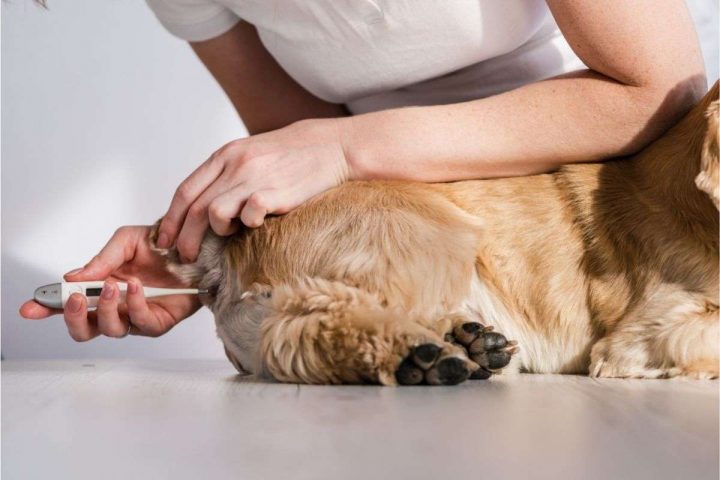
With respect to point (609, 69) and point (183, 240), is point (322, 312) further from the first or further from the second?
point (609, 69)

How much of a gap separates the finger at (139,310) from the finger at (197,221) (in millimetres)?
134

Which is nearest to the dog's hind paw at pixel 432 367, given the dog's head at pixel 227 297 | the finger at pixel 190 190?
the dog's head at pixel 227 297

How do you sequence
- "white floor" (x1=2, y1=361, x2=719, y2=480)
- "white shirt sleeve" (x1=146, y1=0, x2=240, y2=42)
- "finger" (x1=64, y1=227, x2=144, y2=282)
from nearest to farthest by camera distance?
"white floor" (x1=2, y1=361, x2=719, y2=480)
"finger" (x1=64, y1=227, x2=144, y2=282)
"white shirt sleeve" (x1=146, y1=0, x2=240, y2=42)

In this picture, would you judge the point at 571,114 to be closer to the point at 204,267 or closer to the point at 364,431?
the point at 204,267

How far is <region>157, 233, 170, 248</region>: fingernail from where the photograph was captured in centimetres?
170

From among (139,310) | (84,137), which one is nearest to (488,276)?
(139,310)

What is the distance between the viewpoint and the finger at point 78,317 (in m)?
1.67

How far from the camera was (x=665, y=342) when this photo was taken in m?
1.51

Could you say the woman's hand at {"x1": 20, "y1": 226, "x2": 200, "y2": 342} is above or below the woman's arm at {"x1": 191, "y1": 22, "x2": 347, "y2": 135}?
below

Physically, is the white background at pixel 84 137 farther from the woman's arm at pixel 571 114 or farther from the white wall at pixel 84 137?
the woman's arm at pixel 571 114

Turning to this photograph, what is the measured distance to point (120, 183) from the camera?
294cm

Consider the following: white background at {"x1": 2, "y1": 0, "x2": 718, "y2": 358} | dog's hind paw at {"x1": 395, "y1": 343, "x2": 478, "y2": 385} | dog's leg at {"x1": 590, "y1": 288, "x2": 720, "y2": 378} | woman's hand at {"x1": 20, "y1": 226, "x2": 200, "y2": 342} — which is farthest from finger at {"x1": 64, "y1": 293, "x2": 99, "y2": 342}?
white background at {"x1": 2, "y1": 0, "x2": 718, "y2": 358}

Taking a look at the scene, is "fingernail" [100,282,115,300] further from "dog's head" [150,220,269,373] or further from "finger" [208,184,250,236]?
"finger" [208,184,250,236]

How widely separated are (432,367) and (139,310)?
2.19ft
